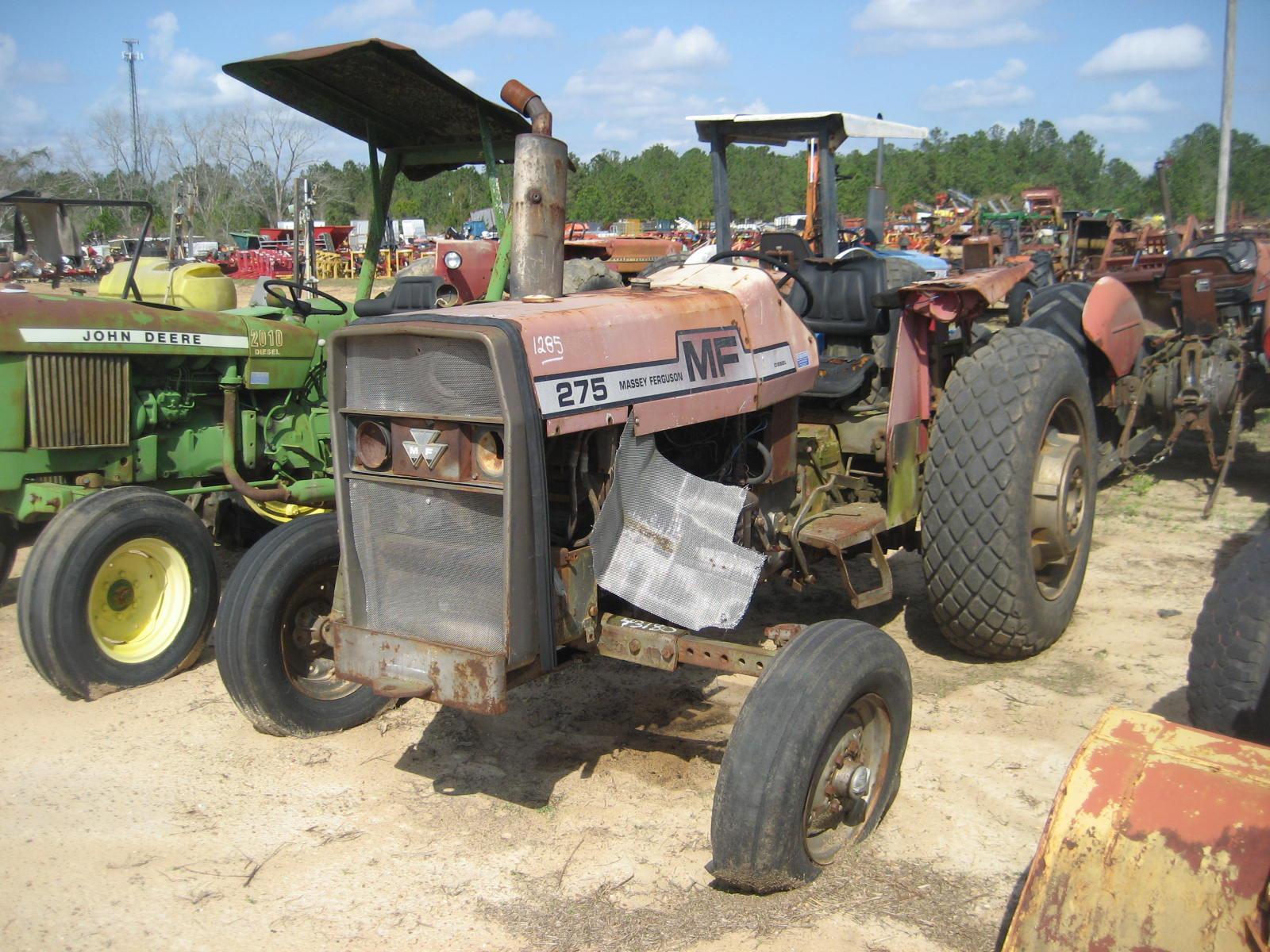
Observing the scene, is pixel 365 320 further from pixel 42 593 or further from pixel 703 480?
pixel 42 593

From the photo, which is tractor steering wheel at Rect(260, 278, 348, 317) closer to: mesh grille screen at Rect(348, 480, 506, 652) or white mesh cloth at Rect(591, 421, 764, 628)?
mesh grille screen at Rect(348, 480, 506, 652)

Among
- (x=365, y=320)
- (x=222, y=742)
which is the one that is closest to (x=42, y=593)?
(x=222, y=742)

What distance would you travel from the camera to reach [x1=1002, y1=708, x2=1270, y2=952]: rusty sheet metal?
1998mm

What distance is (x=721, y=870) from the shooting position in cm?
293

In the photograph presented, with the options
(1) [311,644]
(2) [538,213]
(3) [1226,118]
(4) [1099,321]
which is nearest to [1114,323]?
(4) [1099,321]

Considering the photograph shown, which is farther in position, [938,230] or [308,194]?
[938,230]

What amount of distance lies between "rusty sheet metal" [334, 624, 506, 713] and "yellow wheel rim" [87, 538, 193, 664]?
188 centimetres

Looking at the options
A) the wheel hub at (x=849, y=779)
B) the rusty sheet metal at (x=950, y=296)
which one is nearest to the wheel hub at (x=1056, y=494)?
the rusty sheet metal at (x=950, y=296)

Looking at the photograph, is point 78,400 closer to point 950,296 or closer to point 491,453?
point 491,453

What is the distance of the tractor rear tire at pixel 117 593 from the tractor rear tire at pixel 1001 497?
3.28 meters

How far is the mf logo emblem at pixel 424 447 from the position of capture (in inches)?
128

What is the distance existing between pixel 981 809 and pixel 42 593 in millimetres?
3741

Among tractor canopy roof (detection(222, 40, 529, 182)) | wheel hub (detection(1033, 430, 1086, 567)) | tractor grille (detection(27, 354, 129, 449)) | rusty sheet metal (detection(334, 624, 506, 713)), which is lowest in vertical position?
rusty sheet metal (detection(334, 624, 506, 713))

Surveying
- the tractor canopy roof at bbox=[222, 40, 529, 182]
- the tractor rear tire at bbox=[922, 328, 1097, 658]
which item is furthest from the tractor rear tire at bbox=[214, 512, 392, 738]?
the tractor rear tire at bbox=[922, 328, 1097, 658]
